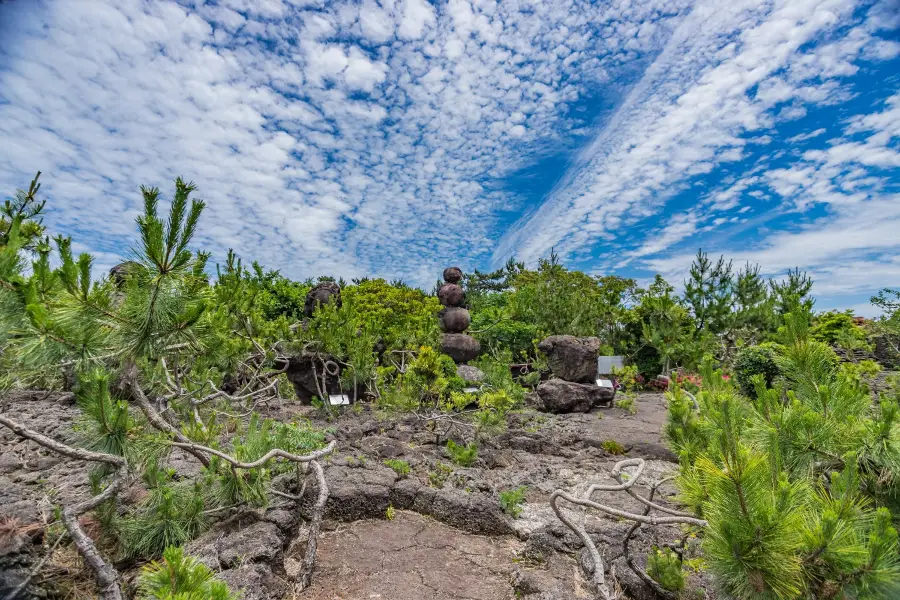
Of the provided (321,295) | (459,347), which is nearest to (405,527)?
(321,295)

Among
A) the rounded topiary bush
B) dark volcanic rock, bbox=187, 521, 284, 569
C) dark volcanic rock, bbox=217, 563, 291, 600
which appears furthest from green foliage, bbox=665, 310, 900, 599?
the rounded topiary bush

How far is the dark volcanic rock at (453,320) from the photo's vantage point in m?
15.2

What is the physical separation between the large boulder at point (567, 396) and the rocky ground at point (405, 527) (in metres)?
3.22

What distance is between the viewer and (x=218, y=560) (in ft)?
9.39

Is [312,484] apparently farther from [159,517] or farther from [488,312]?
[488,312]

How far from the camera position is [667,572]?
259cm

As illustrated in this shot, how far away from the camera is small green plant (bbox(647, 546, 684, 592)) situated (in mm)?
2590

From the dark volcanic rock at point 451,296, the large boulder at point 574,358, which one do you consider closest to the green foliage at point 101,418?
the large boulder at point 574,358

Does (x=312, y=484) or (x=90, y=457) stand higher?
(x=90, y=457)

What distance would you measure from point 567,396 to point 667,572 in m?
7.55

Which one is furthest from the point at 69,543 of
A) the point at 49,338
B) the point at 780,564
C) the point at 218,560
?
the point at 780,564

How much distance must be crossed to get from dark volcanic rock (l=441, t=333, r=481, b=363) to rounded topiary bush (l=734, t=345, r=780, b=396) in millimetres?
7306

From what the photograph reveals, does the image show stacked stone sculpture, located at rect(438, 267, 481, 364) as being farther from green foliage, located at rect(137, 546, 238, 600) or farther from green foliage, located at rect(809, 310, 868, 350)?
green foliage, located at rect(137, 546, 238, 600)

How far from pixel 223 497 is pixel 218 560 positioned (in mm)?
677
